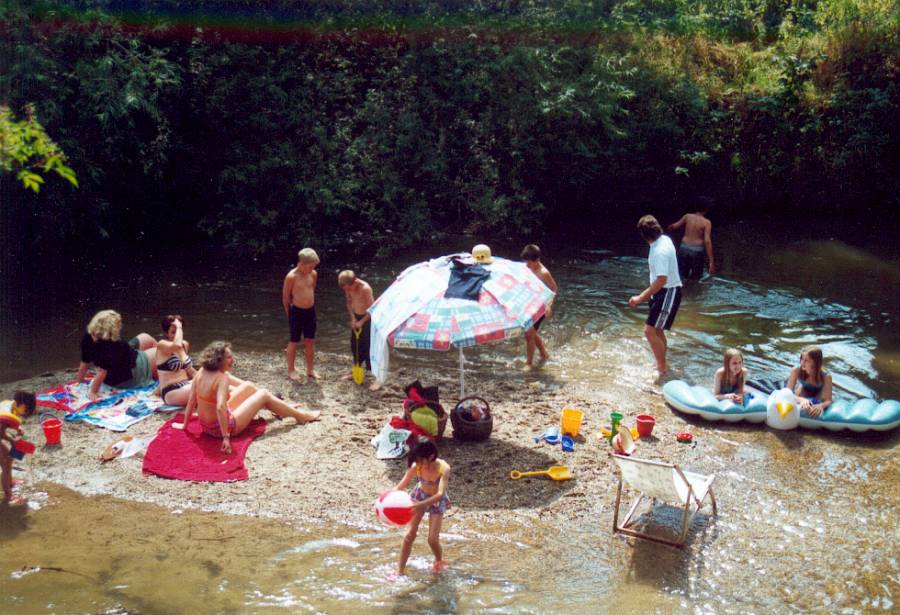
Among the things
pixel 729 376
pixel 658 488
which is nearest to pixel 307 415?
pixel 658 488

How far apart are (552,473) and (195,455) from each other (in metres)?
3.82

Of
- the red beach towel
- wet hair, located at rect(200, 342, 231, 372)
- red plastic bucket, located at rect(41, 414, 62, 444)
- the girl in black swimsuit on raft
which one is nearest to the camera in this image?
the red beach towel

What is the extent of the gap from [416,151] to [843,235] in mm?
9544

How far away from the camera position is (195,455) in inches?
355

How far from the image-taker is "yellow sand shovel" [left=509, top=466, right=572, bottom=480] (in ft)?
27.7

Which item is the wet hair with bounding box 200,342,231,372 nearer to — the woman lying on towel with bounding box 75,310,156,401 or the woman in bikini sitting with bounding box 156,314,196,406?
the woman in bikini sitting with bounding box 156,314,196,406

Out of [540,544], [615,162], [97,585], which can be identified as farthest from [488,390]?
[615,162]

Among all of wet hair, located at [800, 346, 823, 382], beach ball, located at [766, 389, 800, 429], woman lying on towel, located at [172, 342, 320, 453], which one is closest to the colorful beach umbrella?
woman lying on towel, located at [172, 342, 320, 453]

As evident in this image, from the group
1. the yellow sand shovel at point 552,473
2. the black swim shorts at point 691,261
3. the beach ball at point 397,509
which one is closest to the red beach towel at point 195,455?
the beach ball at point 397,509

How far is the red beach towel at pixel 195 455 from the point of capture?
869cm

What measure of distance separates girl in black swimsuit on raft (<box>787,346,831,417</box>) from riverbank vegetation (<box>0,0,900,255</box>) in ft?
29.5

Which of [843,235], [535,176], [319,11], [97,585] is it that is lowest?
[97,585]

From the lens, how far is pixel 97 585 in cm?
698

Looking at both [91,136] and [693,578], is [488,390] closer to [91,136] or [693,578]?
[693,578]
